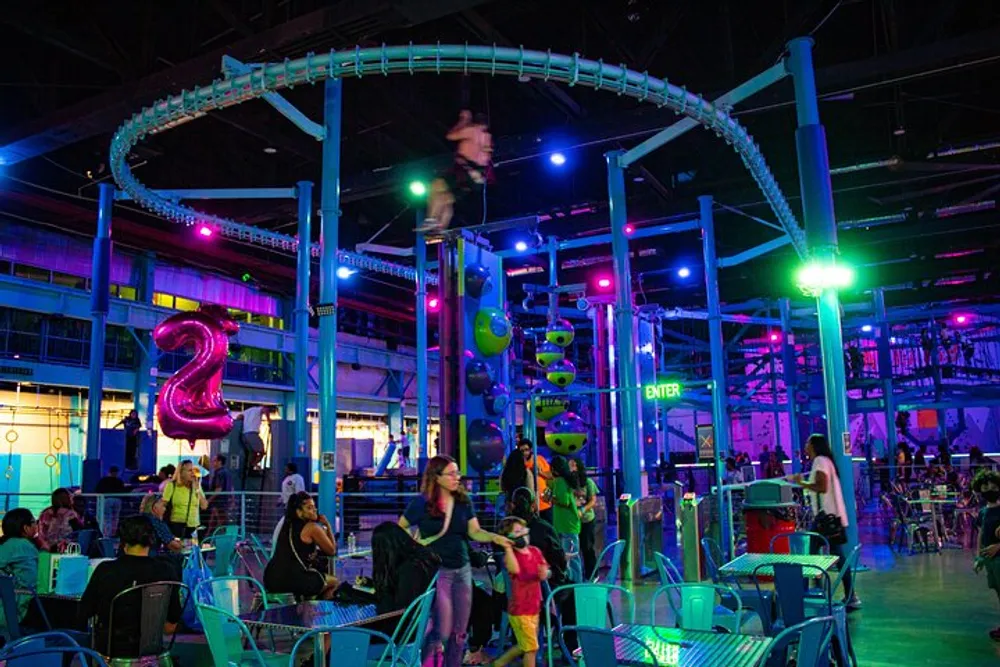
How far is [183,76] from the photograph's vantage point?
1084cm

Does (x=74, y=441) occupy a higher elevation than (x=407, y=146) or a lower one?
lower

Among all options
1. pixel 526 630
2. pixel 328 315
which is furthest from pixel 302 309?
pixel 526 630

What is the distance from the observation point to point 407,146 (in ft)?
50.4

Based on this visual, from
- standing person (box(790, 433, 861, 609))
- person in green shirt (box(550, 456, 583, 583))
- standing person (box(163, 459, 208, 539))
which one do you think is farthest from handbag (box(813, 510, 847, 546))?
standing person (box(163, 459, 208, 539))

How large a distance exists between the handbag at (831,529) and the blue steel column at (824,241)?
0.94 metres

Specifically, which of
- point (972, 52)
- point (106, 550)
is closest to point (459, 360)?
point (106, 550)

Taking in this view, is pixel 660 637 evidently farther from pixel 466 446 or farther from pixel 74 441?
pixel 74 441

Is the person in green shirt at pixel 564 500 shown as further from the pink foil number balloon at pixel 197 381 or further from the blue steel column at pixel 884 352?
the blue steel column at pixel 884 352

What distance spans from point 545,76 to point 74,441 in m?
16.6

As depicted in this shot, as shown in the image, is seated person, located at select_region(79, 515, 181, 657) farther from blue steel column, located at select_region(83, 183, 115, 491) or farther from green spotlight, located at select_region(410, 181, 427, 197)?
blue steel column, located at select_region(83, 183, 115, 491)

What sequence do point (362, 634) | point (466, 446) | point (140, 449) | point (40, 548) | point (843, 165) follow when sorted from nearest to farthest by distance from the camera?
point (362, 634) → point (40, 548) → point (466, 446) → point (843, 165) → point (140, 449)

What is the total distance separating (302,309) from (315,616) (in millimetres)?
8321

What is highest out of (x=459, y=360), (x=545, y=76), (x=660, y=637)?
(x=545, y=76)

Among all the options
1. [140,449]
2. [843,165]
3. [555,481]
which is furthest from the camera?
[140,449]
